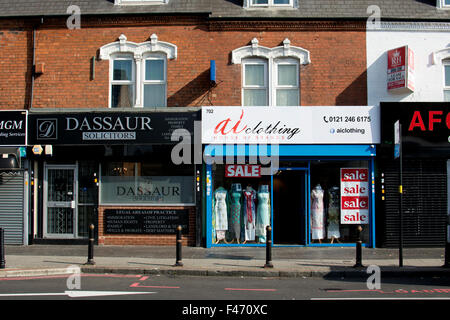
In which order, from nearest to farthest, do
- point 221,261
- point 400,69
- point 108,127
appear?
1. point 221,261
2. point 400,69
3. point 108,127

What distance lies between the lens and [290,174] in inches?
602

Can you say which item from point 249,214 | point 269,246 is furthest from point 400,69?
point 269,246

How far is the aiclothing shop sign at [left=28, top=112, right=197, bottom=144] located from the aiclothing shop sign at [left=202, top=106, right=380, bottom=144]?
922 mm

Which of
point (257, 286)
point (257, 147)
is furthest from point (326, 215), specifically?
point (257, 286)

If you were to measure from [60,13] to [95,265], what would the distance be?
8455mm

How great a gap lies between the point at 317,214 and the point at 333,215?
53 centimetres

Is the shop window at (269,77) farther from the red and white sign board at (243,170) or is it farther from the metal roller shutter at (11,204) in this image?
the metal roller shutter at (11,204)

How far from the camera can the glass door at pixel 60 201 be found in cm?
1513

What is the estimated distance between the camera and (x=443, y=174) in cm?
1448

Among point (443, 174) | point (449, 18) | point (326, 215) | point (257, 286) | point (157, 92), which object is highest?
point (449, 18)

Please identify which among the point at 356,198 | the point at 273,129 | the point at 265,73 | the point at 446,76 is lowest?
the point at 356,198

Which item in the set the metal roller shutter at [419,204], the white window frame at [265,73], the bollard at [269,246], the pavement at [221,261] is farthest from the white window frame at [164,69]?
the metal roller shutter at [419,204]

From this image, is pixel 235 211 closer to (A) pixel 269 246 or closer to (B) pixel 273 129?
(B) pixel 273 129
